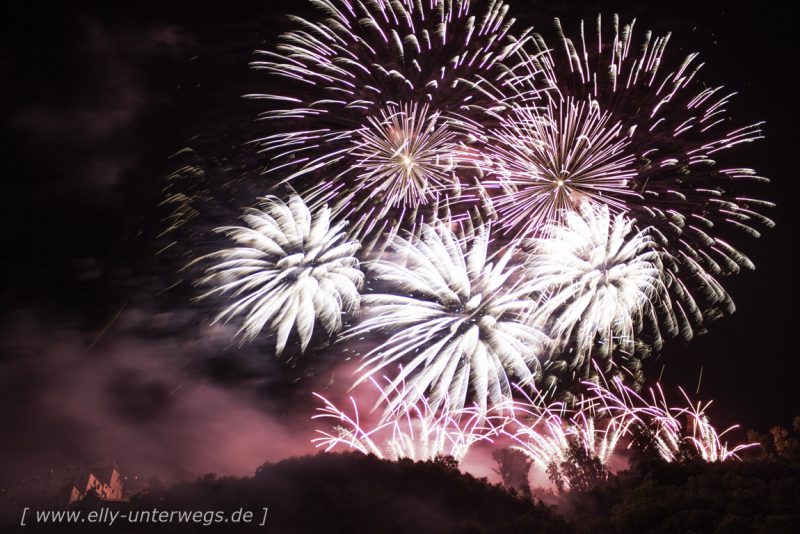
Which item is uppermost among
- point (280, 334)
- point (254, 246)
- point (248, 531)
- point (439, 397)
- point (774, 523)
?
point (254, 246)

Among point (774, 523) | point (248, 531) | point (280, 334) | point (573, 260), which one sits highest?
point (573, 260)

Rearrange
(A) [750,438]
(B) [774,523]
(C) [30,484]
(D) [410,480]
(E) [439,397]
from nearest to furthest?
(B) [774,523]
(E) [439,397]
(D) [410,480]
(C) [30,484]
(A) [750,438]

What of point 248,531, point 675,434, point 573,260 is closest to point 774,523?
point 573,260

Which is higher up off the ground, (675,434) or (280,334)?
(280,334)

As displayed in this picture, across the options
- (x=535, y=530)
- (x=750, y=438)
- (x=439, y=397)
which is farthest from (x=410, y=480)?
(x=750, y=438)

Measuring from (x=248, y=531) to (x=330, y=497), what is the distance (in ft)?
13.1

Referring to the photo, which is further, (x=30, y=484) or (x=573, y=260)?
(x=30, y=484)

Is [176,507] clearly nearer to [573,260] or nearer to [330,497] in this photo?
[330,497]

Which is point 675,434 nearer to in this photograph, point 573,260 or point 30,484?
point 573,260

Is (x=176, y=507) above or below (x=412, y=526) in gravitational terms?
above

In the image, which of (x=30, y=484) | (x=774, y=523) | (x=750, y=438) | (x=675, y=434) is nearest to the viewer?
(x=774, y=523)

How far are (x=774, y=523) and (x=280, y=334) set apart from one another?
16.1 metres

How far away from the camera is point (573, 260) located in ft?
A: 64.7

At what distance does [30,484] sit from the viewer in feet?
109
